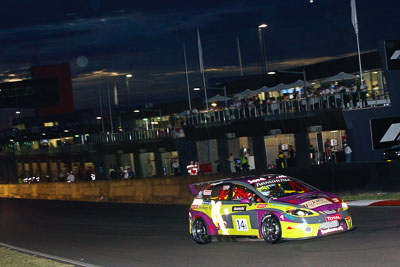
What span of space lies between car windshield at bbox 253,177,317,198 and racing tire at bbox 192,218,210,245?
1730 millimetres

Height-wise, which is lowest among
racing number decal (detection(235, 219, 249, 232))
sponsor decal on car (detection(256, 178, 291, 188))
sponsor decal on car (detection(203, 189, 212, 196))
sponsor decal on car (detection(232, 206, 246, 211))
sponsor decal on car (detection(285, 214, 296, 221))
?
racing number decal (detection(235, 219, 249, 232))

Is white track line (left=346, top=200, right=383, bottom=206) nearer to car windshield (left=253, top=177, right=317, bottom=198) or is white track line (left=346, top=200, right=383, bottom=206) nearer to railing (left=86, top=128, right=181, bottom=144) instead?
car windshield (left=253, top=177, right=317, bottom=198)

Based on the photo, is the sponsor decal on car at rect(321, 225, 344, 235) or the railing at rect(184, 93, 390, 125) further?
the railing at rect(184, 93, 390, 125)

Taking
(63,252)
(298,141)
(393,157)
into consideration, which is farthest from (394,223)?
(298,141)

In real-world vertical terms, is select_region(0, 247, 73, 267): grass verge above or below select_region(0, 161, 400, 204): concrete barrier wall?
below

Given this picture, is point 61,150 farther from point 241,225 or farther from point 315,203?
point 315,203

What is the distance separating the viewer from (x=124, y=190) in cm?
3184

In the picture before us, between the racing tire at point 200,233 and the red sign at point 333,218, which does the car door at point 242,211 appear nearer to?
the racing tire at point 200,233

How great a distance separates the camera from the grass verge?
13358 mm

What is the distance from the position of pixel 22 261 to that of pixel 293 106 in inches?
1022

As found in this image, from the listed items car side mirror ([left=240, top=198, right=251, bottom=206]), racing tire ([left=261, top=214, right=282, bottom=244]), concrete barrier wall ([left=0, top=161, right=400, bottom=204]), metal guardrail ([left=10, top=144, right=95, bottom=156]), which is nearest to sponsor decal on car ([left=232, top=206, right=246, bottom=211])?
car side mirror ([left=240, top=198, right=251, bottom=206])

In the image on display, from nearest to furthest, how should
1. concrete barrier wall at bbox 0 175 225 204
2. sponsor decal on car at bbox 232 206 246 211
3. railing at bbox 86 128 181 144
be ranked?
1. sponsor decal on car at bbox 232 206 246 211
2. concrete barrier wall at bbox 0 175 225 204
3. railing at bbox 86 128 181 144

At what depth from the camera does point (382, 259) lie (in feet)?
33.7

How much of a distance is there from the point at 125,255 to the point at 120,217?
9920mm
